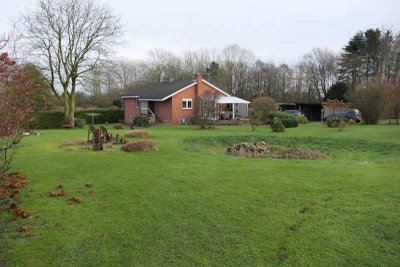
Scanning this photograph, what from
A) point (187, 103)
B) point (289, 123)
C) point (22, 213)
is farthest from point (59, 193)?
point (187, 103)

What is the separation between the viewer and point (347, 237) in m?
5.96

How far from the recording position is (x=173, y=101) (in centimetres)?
3409

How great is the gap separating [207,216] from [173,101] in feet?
91.2

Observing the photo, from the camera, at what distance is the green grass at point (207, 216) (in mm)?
5453

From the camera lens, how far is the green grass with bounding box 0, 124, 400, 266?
545cm

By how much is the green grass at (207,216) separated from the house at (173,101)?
23177 mm

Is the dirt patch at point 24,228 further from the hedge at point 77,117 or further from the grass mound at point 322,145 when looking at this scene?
the hedge at point 77,117

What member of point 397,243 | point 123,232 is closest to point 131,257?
point 123,232

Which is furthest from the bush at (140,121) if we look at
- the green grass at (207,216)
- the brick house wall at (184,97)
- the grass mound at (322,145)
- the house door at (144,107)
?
the green grass at (207,216)

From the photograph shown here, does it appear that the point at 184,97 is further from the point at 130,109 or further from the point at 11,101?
the point at 11,101

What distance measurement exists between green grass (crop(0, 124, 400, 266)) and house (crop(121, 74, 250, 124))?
23177 millimetres

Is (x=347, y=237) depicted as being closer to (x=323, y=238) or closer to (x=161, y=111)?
(x=323, y=238)

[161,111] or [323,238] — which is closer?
[323,238]

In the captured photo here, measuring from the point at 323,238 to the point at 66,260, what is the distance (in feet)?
13.5
